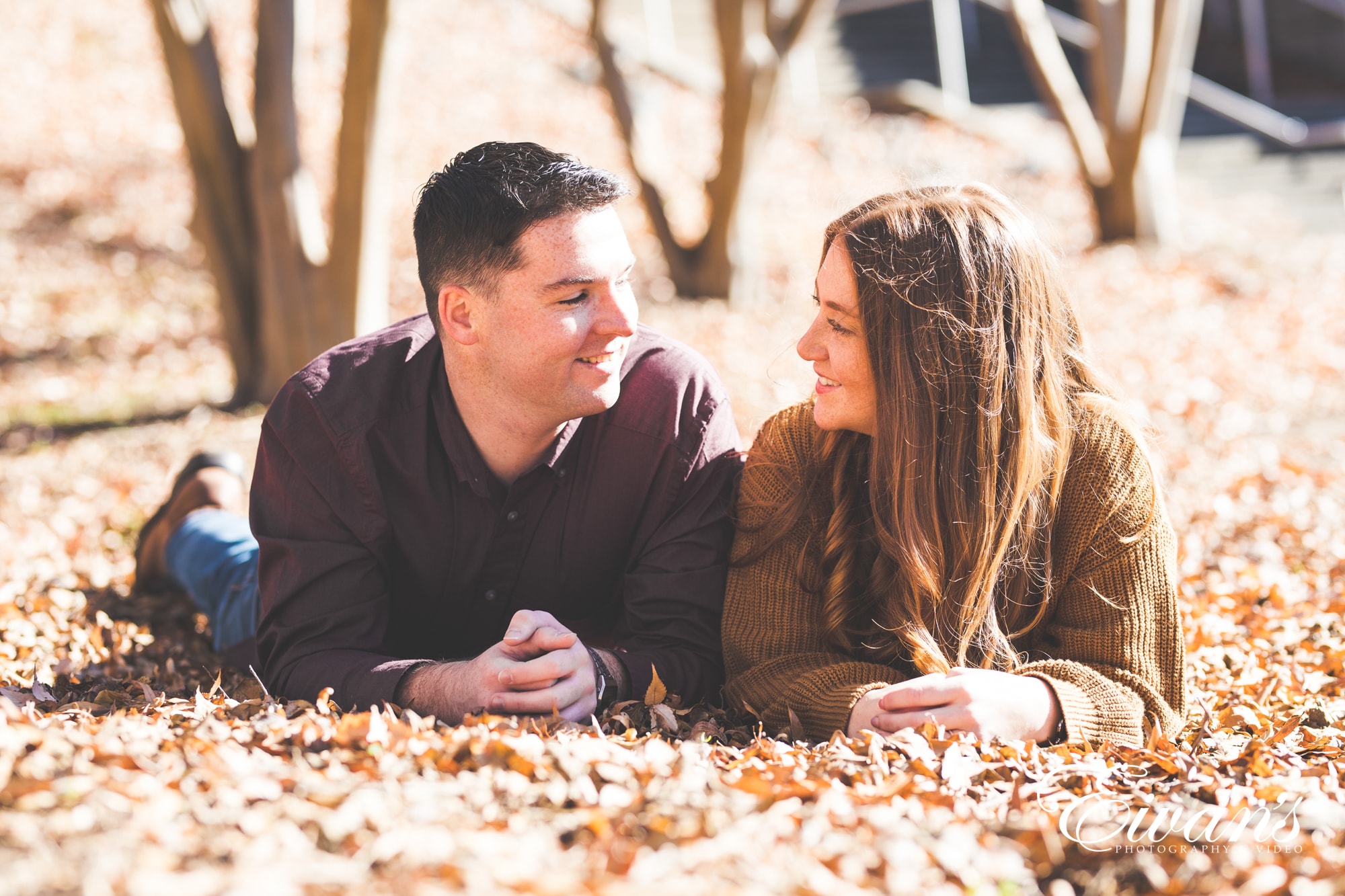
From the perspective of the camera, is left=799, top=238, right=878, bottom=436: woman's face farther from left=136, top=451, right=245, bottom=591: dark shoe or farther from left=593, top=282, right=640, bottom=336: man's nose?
left=136, top=451, right=245, bottom=591: dark shoe

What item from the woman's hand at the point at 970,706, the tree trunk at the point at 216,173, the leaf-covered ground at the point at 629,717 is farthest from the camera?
the tree trunk at the point at 216,173

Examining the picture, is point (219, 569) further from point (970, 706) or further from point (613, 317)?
point (970, 706)

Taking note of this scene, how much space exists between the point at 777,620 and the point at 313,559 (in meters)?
1.20

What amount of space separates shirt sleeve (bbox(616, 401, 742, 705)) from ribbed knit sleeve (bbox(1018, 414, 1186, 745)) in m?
0.82

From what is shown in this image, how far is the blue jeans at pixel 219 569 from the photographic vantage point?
3662 mm

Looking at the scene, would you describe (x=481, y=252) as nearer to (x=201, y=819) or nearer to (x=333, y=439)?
(x=333, y=439)

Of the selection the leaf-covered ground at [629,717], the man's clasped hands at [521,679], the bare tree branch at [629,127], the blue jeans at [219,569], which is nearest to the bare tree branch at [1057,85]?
the leaf-covered ground at [629,717]

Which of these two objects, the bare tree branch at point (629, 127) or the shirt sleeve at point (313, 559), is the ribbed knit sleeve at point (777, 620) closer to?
the shirt sleeve at point (313, 559)

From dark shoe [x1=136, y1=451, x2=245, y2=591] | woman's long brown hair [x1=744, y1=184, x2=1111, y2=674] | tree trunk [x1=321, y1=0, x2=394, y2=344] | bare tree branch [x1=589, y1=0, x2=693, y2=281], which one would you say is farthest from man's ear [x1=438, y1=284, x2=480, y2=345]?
bare tree branch [x1=589, y1=0, x2=693, y2=281]

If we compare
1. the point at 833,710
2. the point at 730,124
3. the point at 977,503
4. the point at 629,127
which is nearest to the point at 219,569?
the point at 833,710

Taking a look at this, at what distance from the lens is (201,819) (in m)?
1.98

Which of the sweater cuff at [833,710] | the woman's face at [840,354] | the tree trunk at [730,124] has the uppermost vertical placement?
the tree trunk at [730,124]

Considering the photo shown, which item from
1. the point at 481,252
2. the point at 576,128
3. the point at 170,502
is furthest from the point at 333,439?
the point at 576,128

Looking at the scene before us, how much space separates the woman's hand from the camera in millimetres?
2643
